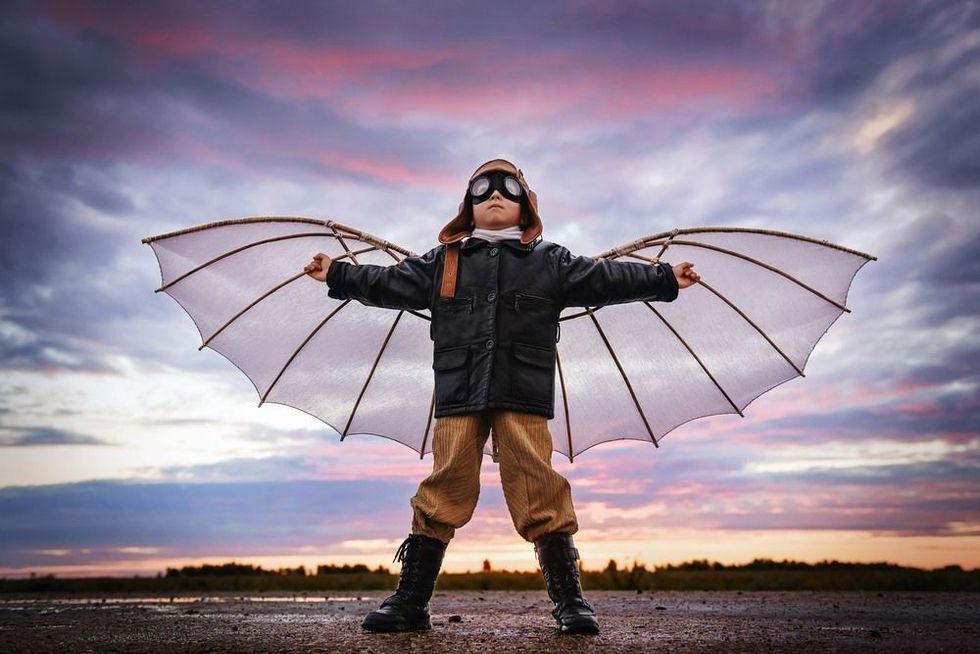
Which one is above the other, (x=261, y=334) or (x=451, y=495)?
(x=261, y=334)

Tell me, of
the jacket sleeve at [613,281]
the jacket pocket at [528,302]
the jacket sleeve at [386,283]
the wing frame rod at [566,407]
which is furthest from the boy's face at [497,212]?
the wing frame rod at [566,407]

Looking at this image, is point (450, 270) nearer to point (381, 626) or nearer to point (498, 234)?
point (498, 234)

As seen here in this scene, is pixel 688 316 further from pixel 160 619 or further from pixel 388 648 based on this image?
pixel 160 619

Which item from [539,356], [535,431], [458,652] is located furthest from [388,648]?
[539,356]

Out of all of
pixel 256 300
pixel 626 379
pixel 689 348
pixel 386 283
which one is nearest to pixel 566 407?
pixel 626 379

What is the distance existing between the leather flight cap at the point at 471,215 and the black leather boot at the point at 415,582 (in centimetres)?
228

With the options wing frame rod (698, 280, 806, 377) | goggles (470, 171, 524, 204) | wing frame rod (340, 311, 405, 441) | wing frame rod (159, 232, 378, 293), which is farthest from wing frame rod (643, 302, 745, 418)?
wing frame rod (159, 232, 378, 293)

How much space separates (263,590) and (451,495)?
7.88 m

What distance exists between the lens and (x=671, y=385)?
287 inches

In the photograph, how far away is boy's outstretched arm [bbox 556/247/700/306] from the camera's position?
19.9 feet

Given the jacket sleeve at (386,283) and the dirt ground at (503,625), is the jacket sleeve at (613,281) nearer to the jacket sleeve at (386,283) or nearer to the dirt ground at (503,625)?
the jacket sleeve at (386,283)

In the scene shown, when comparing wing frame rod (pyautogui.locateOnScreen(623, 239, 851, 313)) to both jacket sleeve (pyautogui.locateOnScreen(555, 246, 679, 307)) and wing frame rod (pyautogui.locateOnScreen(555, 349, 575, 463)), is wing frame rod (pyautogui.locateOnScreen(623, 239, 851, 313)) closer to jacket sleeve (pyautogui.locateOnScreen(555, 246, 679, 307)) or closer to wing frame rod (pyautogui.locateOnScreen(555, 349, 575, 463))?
jacket sleeve (pyautogui.locateOnScreen(555, 246, 679, 307))

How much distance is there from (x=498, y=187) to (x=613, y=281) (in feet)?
3.89

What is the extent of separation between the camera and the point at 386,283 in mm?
6316
